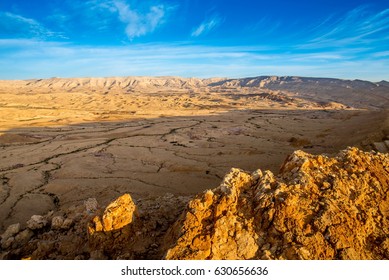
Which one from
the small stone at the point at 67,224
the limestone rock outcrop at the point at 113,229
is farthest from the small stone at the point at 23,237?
the limestone rock outcrop at the point at 113,229

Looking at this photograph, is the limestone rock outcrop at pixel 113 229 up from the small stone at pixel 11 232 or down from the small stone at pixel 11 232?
up

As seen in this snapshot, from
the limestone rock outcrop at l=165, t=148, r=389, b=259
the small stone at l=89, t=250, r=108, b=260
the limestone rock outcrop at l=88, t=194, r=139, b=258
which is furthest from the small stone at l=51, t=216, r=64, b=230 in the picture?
the limestone rock outcrop at l=165, t=148, r=389, b=259

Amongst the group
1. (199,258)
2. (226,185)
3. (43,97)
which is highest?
(226,185)

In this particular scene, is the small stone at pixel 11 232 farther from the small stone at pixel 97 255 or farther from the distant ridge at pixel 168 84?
the distant ridge at pixel 168 84

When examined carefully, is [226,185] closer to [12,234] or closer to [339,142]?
[12,234]

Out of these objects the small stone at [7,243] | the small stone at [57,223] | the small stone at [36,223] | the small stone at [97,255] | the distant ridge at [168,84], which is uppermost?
the small stone at [97,255]

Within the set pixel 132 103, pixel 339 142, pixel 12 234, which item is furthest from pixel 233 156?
pixel 132 103
